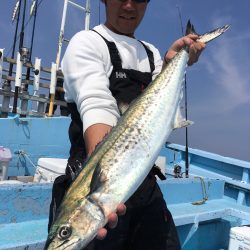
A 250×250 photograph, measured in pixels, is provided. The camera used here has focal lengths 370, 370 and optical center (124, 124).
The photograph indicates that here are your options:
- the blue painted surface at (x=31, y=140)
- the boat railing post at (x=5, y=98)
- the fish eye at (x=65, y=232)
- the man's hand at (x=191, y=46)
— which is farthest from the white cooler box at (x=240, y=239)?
the boat railing post at (x=5, y=98)

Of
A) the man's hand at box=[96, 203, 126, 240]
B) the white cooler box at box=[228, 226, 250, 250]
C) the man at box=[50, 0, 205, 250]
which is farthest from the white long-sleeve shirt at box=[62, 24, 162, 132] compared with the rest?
the white cooler box at box=[228, 226, 250, 250]

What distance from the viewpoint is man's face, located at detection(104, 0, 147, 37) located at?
7.48ft

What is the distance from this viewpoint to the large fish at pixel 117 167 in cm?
145

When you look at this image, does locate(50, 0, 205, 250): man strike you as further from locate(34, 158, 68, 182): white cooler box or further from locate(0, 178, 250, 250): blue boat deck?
locate(34, 158, 68, 182): white cooler box

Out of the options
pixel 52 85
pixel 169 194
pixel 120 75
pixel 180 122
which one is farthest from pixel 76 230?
pixel 52 85

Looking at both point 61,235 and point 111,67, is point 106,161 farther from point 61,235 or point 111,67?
point 111,67

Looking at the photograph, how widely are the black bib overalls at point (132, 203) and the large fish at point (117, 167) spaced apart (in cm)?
24

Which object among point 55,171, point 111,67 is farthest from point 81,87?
point 55,171

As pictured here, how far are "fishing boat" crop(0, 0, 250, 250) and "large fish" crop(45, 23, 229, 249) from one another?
1.16 meters

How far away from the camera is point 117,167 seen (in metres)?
1.56

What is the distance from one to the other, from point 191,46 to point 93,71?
636mm

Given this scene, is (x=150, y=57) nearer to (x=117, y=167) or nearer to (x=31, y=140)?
(x=117, y=167)

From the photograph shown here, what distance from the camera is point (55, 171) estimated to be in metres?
4.63

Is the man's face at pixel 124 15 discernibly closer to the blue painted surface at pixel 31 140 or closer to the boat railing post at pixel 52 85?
the blue painted surface at pixel 31 140
